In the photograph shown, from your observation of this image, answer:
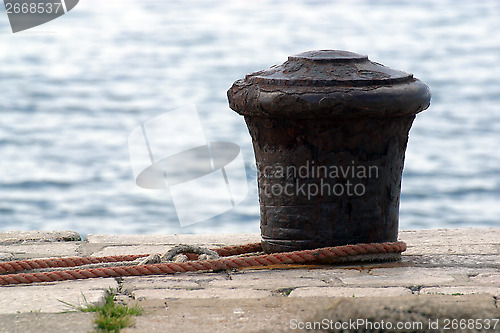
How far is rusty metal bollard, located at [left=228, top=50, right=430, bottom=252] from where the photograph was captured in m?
2.89

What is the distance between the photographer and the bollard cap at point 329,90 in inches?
113

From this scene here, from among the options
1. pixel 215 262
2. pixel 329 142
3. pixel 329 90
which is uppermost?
pixel 329 90

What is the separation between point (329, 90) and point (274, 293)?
32.0 inches

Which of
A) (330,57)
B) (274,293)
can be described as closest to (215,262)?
(274,293)

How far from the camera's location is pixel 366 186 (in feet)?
9.87

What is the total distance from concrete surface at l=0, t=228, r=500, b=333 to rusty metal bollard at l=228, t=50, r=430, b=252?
180 millimetres

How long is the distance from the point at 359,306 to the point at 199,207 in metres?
5.84

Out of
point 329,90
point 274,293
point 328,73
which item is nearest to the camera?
point 274,293

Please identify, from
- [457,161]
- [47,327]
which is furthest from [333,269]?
[457,161]

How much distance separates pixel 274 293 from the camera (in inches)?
103

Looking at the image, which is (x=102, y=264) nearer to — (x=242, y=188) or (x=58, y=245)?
(x=58, y=245)

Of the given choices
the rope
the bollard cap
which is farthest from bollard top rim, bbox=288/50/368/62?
the rope

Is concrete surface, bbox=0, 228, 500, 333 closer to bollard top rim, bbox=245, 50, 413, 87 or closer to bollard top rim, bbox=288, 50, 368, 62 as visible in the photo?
bollard top rim, bbox=245, 50, 413, 87

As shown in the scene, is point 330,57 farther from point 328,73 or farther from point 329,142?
point 329,142
